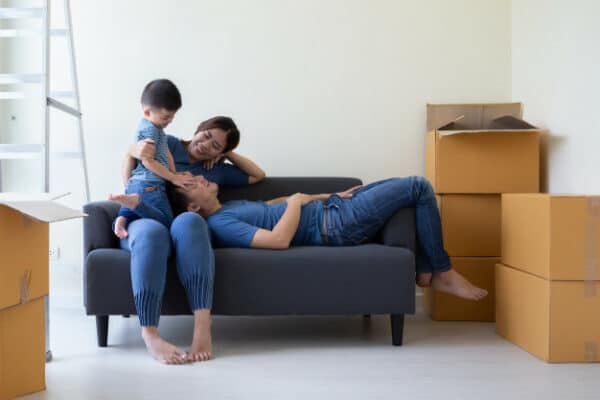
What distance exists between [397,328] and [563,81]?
4.55 feet

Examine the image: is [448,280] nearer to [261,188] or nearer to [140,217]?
[261,188]

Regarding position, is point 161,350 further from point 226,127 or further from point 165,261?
point 226,127

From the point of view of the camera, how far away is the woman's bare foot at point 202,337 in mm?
2199

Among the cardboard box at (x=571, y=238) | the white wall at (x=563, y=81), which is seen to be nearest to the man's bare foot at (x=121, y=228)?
the cardboard box at (x=571, y=238)

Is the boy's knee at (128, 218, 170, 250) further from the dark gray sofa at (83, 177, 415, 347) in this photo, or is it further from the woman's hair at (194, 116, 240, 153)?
the woman's hair at (194, 116, 240, 153)

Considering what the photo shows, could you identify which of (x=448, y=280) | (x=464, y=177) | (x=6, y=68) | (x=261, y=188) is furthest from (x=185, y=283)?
(x=6, y=68)

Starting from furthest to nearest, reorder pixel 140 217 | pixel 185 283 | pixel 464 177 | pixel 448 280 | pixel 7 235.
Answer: pixel 464 177 < pixel 448 280 < pixel 140 217 < pixel 185 283 < pixel 7 235

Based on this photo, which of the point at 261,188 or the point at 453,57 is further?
the point at 453,57

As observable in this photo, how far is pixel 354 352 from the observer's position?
7.68 feet

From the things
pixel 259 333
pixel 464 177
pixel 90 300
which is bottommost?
pixel 259 333

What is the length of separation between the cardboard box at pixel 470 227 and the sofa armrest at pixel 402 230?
471mm

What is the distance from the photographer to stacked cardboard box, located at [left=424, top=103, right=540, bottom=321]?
286 centimetres

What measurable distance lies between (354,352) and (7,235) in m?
1.34

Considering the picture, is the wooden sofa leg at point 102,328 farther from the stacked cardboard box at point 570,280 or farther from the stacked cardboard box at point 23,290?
the stacked cardboard box at point 570,280
